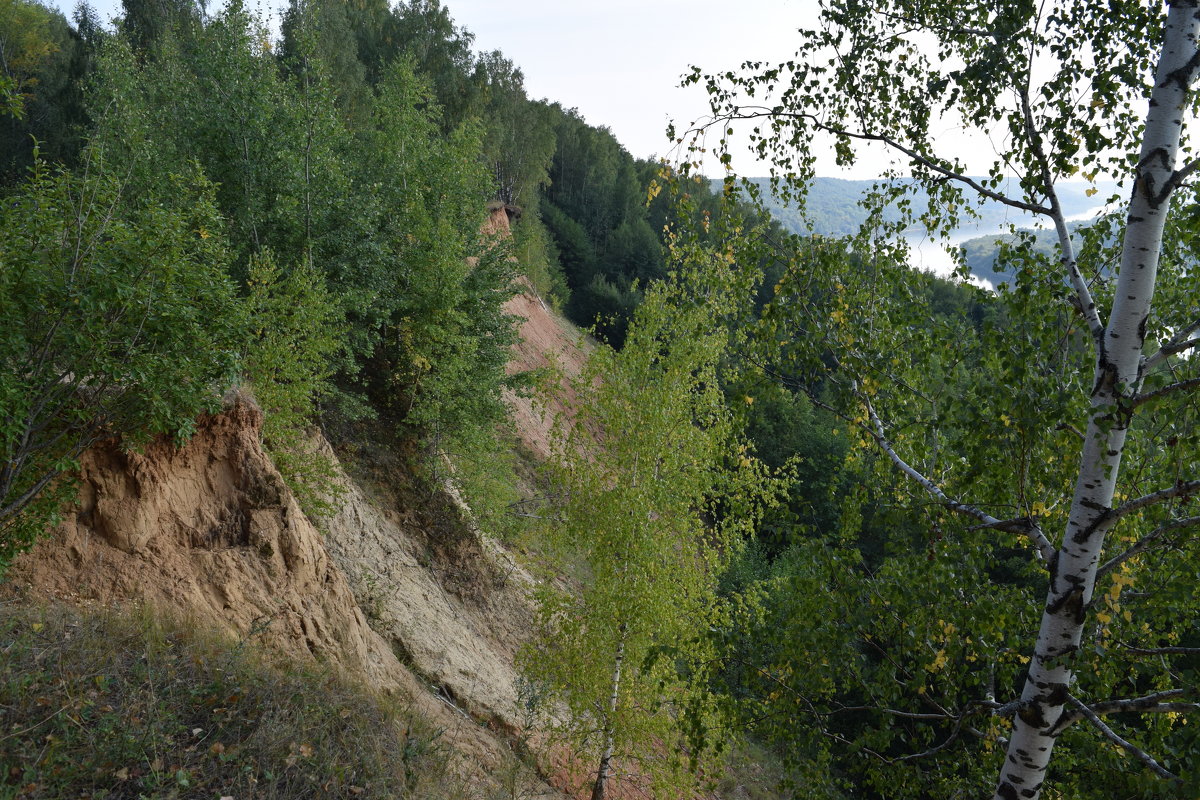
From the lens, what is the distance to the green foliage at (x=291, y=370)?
37.6 ft

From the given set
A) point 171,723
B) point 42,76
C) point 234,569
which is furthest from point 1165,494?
point 42,76

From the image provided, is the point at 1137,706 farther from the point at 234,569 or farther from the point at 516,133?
the point at 516,133

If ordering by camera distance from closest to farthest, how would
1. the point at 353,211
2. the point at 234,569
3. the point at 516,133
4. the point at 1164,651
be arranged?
the point at 1164,651 < the point at 234,569 < the point at 353,211 < the point at 516,133

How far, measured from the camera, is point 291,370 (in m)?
11.7

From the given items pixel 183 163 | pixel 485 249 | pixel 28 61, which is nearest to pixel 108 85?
pixel 183 163

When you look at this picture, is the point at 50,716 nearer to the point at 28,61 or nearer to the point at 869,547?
the point at 869,547

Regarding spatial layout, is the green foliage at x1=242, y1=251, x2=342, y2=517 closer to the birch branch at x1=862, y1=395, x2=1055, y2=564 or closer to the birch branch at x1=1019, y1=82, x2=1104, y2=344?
the birch branch at x1=862, y1=395, x2=1055, y2=564

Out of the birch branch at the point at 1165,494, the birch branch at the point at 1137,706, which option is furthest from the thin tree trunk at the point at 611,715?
the birch branch at the point at 1165,494

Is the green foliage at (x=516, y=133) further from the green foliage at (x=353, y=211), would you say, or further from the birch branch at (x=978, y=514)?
the birch branch at (x=978, y=514)

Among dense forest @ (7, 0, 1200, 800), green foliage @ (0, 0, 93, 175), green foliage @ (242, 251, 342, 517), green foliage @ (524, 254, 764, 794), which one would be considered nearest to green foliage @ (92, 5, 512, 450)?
green foliage @ (242, 251, 342, 517)

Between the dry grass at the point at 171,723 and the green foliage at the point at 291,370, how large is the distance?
175 inches

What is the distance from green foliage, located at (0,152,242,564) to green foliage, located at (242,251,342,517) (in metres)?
3.98

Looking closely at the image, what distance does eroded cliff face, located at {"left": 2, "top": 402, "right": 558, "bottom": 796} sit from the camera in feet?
25.4

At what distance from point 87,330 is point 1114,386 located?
7511 millimetres
